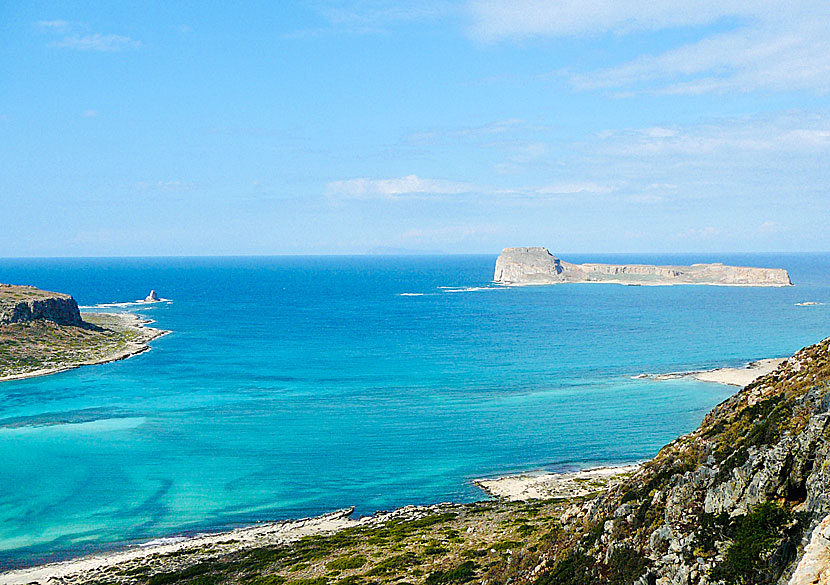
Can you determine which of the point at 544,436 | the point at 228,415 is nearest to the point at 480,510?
the point at 544,436

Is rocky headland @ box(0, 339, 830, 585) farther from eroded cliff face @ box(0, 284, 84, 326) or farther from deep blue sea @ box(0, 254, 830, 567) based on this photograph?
eroded cliff face @ box(0, 284, 84, 326)

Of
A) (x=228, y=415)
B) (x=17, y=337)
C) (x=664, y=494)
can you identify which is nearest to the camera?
(x=664, y=494)

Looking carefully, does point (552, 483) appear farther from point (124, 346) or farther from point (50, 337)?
point (50, 337)

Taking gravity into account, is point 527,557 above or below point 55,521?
above

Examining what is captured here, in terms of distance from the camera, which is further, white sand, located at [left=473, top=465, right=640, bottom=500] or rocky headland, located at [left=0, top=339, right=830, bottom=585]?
white sand, located at [left=473, top=465, right=640, bottom=500]

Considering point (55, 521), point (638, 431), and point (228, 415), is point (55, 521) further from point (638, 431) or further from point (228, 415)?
point (638, 431)

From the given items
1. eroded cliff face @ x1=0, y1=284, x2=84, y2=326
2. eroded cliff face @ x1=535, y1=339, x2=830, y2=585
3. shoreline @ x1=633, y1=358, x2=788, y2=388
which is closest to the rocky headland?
eroded cliff face @ x1=535, y1=339, x2=830, y2=585
